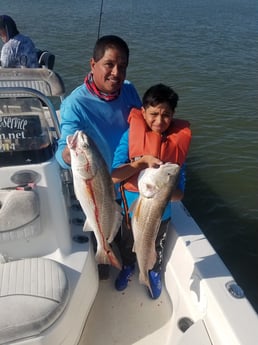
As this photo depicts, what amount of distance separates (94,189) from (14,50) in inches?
210

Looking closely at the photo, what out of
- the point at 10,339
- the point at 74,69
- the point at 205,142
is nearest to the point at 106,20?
the point at 74,69

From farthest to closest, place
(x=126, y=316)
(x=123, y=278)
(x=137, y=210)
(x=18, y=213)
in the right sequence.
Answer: (x=123, y=278)
(x=126, y=316)
(x=18, y=213)
(x=137, y=210)

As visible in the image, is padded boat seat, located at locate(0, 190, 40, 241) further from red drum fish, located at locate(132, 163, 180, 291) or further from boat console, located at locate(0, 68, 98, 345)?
red drum fish, located at locate(132, 163, 180, 291)

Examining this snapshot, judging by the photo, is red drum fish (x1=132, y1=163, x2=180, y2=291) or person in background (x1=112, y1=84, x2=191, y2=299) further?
person in background (x1=112, y1=84, x2=191, y2=299)

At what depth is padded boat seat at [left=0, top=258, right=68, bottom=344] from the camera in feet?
7.70

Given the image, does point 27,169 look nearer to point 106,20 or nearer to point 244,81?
point 244,81

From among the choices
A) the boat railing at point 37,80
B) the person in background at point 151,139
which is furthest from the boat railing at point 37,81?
the person in background at point 151,139

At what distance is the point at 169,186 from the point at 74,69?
39.0 ft

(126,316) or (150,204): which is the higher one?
(150,204)

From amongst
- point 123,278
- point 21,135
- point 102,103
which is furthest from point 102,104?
point 123,278

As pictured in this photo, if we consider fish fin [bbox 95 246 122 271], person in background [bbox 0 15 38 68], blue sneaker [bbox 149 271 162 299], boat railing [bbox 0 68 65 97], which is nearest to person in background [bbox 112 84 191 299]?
fish fin [bbox 95 246 122 271]

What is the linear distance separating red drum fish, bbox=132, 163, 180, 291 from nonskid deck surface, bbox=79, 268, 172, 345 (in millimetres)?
725

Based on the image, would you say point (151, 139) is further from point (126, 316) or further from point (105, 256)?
point (126, 316)

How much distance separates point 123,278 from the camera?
3.58m
